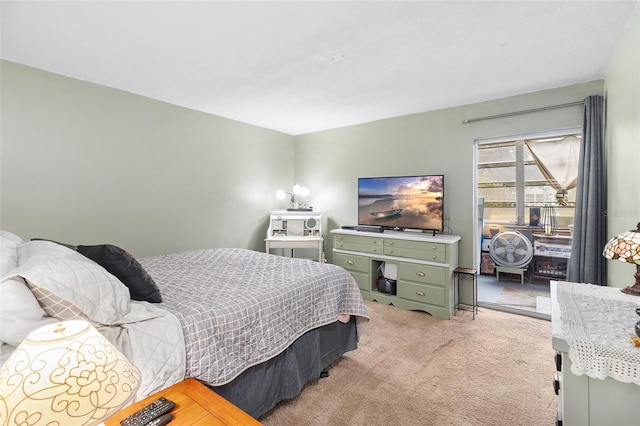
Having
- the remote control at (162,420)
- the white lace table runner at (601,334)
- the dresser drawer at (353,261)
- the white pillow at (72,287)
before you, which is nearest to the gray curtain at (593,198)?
the white lace table runner at (601,334)

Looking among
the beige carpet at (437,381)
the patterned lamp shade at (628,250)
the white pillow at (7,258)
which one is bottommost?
the beige carpet at (437,381)

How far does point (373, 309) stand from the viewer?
3.58 meters

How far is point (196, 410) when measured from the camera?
3.29 ft

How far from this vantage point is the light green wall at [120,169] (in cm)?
256

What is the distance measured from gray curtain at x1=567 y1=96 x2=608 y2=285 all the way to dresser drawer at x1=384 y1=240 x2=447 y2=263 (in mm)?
1247

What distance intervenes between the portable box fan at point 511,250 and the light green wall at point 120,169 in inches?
144

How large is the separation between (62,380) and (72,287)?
0.70 metres

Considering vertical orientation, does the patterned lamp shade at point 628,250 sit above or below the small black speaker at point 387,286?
above

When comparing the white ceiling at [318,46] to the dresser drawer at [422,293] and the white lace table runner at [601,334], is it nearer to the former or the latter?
the white lace table runner at [601,334]

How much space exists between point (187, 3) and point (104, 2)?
49cm

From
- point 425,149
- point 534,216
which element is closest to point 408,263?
point 425,149

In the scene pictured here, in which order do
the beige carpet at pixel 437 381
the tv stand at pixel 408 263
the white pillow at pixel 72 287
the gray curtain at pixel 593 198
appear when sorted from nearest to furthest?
the white pillow at pixel 72 287 < the beige carpet at pixel 437 381 < the gray curtain at pixel 593 198 < the tv stand at pixel 408 263

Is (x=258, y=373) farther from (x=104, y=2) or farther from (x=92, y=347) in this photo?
(x=104, y=2)

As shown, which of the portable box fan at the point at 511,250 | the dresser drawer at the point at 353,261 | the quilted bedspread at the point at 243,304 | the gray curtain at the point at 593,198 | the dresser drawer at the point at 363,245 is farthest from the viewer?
the portable box fan at the point at 511,250
